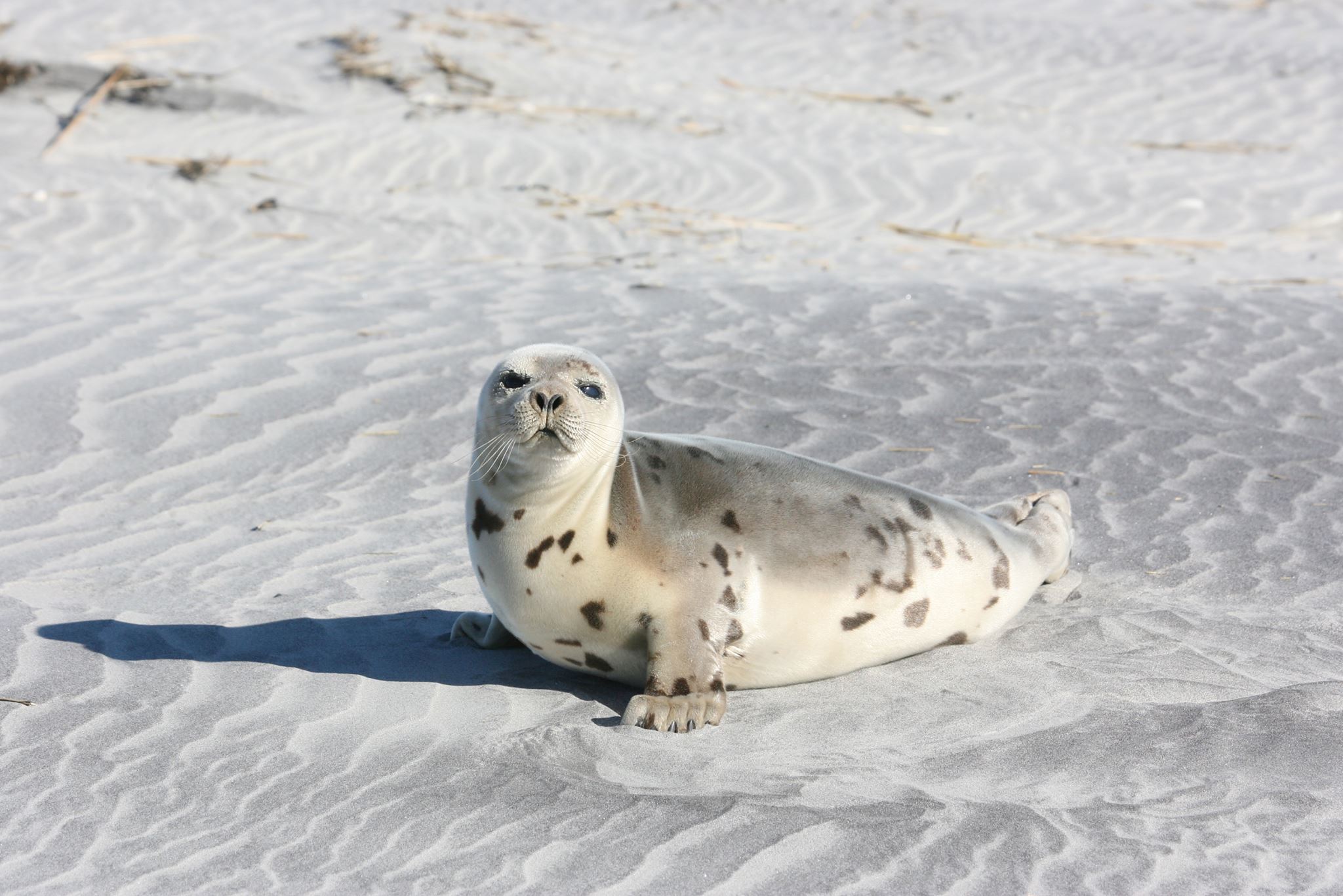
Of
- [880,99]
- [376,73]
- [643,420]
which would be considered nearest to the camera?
[643,420]

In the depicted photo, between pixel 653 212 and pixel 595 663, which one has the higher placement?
pixel 595 663

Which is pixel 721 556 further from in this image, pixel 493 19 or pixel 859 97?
pixel 493 19

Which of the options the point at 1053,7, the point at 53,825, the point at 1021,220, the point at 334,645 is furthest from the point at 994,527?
the point at 1053,7

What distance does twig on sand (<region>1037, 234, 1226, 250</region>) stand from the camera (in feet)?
34.3

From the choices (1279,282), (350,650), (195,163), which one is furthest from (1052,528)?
(195,163)

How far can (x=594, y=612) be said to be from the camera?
3.52 metres

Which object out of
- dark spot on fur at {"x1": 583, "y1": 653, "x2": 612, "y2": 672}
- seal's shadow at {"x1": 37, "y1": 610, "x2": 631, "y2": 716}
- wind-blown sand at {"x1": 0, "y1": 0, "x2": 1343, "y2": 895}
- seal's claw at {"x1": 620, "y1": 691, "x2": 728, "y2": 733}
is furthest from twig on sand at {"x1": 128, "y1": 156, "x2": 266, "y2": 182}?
seal's claw at {"x1": 620, "y1": 691, "x2": 728, "y2": 733}

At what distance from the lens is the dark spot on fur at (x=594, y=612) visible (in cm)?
351

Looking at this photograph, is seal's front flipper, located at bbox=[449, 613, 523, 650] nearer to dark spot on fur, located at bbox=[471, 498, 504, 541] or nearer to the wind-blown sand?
the wind-blown sand

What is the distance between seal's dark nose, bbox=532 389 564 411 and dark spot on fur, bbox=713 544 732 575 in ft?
1.87

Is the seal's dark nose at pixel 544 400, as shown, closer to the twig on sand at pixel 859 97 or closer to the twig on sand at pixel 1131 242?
the twig on sand at pixel 1131 242

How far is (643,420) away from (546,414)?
310 centimetres

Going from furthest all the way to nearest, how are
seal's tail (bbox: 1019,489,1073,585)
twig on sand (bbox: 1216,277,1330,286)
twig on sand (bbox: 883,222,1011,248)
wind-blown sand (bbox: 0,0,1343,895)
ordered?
twig on sand (bbox: 883,222,1011,248) < twig on sand (bbox: 1216,277,1330,286) < seal's tail (bbox: 1019,489,1073,585) < wind-blown sand (bbox: 0,0,1343,895)

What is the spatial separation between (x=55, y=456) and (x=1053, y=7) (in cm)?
1517
